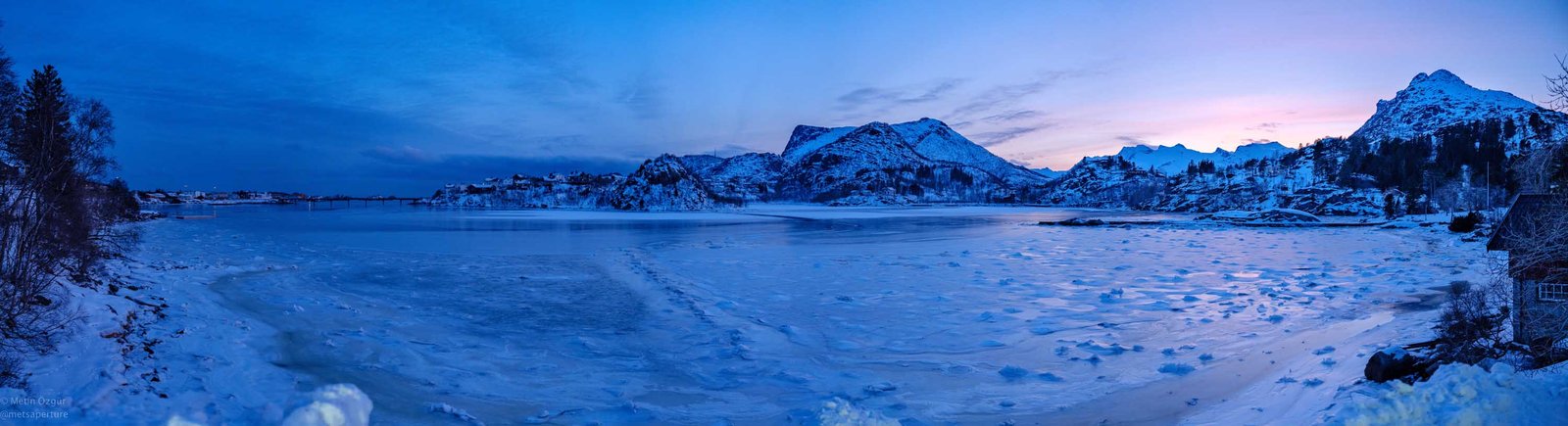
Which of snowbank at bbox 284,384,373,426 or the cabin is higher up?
the cabin

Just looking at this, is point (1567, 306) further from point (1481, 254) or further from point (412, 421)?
point (1481, 254)

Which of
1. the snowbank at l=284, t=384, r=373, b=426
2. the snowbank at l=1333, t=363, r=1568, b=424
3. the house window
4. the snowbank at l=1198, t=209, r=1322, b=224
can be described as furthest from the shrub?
the snowbank at l=1198, t=209, r=1322, b=224

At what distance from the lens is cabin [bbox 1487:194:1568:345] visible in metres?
7.44

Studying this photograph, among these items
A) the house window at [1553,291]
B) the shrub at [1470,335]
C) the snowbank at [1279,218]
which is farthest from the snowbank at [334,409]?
the snowbank at [1279,218]

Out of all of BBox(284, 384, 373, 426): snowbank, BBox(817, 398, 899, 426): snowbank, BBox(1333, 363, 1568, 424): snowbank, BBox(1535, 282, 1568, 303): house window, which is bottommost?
BBox(817, 398, 899, 426): snowbank

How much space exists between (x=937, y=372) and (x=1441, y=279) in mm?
19123

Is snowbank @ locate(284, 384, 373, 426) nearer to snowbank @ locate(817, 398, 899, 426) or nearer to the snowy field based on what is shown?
the snowy field

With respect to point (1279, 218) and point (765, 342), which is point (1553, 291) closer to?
point (765, 342)

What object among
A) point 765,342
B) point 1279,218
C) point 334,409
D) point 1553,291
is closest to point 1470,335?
point 1553,291

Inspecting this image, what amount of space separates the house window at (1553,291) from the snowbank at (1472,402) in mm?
2506

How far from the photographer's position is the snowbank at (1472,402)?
17.4 ft

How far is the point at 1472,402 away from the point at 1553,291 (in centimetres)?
379

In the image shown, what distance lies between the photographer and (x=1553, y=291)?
7680 mm

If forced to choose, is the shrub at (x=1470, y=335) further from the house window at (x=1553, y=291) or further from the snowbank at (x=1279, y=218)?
the snowbank at (x=1279, y=218)
